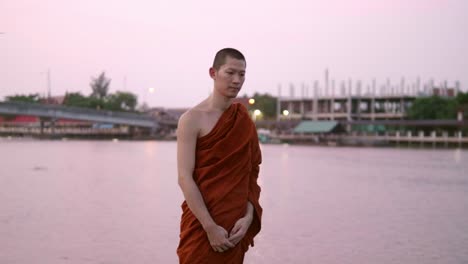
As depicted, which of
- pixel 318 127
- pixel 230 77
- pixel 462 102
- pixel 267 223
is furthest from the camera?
pixel 318 127

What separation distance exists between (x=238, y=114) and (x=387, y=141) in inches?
2960

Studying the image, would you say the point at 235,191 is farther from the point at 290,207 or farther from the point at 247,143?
the point at 290,207

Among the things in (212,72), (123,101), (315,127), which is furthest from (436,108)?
(212,72)

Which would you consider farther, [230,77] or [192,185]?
[230,77]

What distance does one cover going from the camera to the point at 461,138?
69812 mm

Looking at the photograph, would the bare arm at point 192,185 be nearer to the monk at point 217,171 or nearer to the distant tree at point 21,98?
the monk at point 217,171

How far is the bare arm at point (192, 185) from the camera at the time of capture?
3055 millimetres

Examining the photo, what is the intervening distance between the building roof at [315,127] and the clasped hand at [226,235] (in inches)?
3164

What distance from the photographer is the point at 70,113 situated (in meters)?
77.3

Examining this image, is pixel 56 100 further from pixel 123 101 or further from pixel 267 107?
pixel 267 107

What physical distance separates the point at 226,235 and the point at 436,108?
78764 mm

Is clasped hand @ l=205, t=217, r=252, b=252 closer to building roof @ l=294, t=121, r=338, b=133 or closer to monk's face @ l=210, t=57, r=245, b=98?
monk's face @ l=210, t=57, r=245, b=98

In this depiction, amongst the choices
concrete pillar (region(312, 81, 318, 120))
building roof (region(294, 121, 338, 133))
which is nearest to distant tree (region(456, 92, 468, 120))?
building roof (region(294, 121, 338, 133))

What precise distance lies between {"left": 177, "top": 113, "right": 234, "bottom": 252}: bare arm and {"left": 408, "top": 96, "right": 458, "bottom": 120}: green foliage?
256 ft
